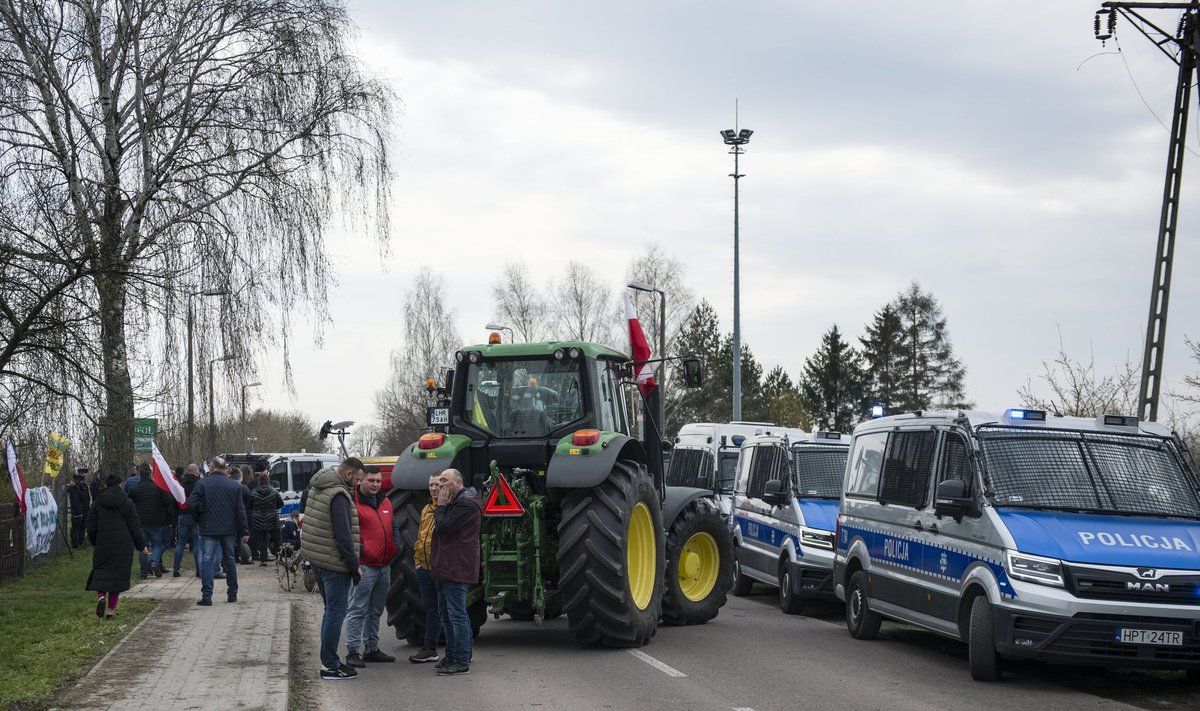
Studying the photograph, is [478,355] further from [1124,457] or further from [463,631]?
[1124,457]

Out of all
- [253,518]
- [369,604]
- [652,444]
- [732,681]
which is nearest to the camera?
[732,681]

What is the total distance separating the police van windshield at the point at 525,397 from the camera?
1384 centimetres

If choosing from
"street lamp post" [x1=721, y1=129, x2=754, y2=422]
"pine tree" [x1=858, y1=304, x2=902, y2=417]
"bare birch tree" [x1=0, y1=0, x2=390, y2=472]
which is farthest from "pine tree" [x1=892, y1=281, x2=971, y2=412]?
"bare birch tree" [x1=0, y1=0, x2=390, y2=472]

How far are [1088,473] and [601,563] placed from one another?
4.29 meters

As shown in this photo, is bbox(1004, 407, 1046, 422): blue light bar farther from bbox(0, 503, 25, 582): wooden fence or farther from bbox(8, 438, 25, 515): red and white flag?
bbox(0, 503, 25, 582): wooden fence

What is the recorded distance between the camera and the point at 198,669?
36.2 feet

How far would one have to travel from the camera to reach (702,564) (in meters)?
15.3

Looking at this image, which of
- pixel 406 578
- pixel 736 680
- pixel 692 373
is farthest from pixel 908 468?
pixel 406 578

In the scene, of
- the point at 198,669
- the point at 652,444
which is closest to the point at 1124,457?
the point at 652,444

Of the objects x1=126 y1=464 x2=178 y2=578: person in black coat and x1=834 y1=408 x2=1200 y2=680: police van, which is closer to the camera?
x1=834 y1=408 x2=1200 y2=680: police van

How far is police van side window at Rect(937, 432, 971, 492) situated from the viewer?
11570 mm

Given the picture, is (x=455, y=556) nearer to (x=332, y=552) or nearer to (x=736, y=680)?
(x=332, y=552)

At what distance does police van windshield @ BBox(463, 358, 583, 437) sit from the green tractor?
0.01 metres

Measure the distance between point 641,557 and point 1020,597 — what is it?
432cm
